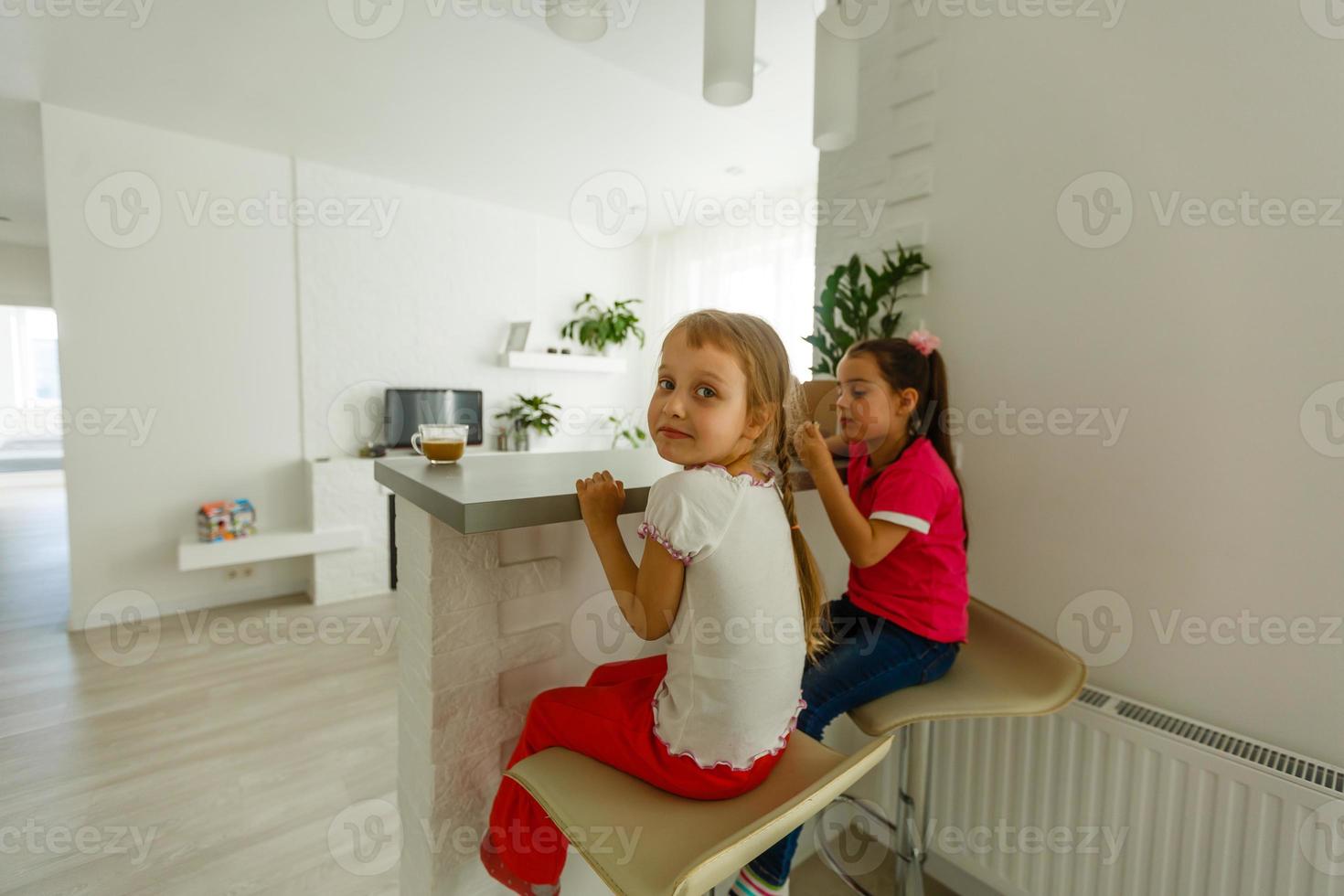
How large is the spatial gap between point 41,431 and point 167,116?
9332 millimetres

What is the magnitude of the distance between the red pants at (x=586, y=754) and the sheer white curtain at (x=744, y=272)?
122 inches

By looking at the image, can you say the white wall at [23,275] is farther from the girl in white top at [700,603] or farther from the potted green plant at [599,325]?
the girl in white top at [700,603]

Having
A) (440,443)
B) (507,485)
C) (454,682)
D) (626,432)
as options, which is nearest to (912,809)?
(454,682)

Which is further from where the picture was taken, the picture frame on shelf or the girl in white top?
the picture frame on shelf

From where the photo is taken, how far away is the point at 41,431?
9.10m

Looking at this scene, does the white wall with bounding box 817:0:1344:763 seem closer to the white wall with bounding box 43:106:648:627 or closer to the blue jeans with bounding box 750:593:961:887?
the blue jeans with bounding box 750:593:961:887

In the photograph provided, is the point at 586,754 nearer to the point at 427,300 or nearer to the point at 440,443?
the point at 440,443

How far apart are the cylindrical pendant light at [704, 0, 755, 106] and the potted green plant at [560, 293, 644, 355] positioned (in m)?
3.52

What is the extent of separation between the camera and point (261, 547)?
3.34 metres

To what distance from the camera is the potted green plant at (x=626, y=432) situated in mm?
5320

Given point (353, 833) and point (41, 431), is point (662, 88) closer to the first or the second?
point (353, 833)

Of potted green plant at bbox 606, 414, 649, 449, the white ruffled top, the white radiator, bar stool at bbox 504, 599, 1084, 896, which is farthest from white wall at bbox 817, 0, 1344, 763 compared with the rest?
potted green plant at bbox 606, 414, 649, 449

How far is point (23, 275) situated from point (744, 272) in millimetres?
7100

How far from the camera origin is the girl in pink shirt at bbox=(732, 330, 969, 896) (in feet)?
3.43
